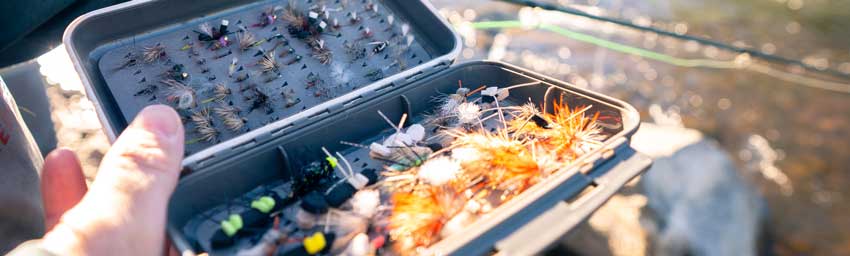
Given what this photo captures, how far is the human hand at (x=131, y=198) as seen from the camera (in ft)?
3.42

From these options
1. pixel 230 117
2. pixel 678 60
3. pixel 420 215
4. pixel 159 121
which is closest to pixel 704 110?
pixel 678 60

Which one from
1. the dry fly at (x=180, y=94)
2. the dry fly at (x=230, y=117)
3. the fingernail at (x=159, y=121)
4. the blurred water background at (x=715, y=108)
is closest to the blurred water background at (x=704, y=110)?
the blurred water background at (x=715, y=108)

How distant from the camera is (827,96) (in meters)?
3.74

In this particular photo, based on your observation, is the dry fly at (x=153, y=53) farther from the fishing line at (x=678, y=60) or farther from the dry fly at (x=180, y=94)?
the fishing line at (x=678, y=60)

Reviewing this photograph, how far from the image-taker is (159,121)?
4.30 feet

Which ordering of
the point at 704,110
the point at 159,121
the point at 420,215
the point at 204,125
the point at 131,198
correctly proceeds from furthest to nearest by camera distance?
the point at 704,110, the point at 204,125, the point at 420,215, the point at 159,121, the point at 131,198

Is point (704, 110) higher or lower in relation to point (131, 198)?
lower

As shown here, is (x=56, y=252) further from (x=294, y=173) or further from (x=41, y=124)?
(x=41, y=124)

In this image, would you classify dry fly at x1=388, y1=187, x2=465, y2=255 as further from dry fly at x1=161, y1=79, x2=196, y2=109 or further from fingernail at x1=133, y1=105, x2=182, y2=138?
dry fly at x1=161, y1=79, x2=196, y2=109

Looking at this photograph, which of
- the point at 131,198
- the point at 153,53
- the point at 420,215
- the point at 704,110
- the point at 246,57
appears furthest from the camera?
the point at 704,110

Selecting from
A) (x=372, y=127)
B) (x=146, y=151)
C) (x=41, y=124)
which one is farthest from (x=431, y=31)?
(x=41, y=124)

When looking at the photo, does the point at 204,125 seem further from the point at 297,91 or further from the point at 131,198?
the point at 131,198

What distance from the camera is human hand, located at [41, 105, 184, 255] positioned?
104cm

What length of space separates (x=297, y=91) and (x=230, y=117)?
0.85 ft
